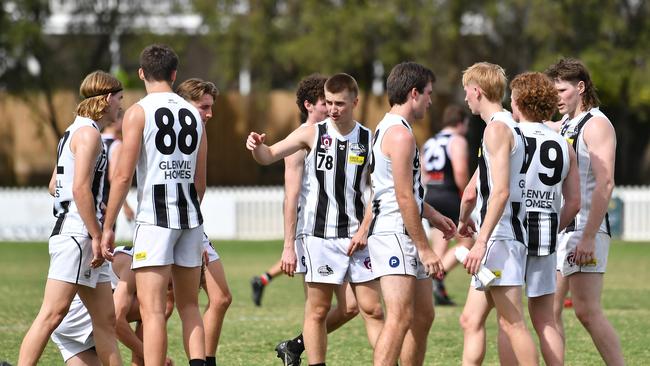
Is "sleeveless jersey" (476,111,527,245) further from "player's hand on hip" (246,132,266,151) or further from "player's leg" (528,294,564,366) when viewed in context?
"player's hand on hip" (246,132,266,151)

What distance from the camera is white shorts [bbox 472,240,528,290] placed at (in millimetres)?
6641

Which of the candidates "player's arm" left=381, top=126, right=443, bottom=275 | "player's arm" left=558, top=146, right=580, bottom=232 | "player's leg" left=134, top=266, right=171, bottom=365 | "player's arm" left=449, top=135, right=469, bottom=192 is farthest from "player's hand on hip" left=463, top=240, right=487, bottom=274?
"player's arm" left=449, top=135, right=469, bottom=192

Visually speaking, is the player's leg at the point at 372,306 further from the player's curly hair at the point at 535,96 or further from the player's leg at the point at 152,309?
the player's curly hair at the point at 535,96

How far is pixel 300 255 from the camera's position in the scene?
7.97 m

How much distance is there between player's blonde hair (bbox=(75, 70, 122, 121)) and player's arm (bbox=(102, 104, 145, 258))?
1.42 ft

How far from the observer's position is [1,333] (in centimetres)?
1040

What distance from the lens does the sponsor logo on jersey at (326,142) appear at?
7.60 metres

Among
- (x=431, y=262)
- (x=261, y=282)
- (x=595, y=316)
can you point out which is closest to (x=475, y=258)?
(x=431, y=262)

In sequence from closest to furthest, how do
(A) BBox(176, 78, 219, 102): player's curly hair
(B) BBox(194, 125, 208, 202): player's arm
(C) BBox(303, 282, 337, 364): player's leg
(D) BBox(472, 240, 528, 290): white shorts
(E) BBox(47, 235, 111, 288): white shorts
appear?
(D) BBox(472, 240, 528, 290): white shorts, (E) BBox(47, 235, 111, 288): white shorts, (B) BBox(194, 125, 208, 202): player's arm, (C) BBox(303, 282, 337, 364): player's leg, (A) BBox(176, 78, 219, 102): player's curly hair

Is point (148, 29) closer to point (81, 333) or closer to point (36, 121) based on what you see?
point (36, 121)

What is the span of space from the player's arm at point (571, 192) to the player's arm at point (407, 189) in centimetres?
88

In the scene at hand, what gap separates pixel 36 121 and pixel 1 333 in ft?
73.7

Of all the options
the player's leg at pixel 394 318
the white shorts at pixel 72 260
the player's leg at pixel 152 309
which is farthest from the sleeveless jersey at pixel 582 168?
the white shorts at pixel 72 260

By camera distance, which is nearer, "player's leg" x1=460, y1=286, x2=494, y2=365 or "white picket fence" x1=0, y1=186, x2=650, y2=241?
"player's leg" x1=460, y1=286, x2=494, y2=365
